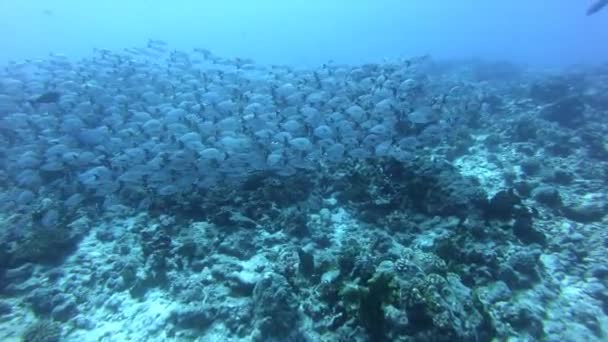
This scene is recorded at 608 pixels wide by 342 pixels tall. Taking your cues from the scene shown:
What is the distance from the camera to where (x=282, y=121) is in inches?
496

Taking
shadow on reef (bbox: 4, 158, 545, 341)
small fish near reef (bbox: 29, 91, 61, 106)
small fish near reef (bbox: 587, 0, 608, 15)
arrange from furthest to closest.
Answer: small fish near reef (bbox: 587, 0, 608, 15) → small fish near reef (bbox: 29, 91, 61, 106) → shadow on reef (bbox: 4, 158, 545, 341)

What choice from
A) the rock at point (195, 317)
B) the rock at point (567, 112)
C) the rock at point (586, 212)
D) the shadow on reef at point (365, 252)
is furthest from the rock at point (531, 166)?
the rock at point (195, 317)

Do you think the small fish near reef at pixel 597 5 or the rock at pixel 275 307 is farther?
the small fish near reef at pixel 597 5

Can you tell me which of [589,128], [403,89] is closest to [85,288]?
[403,89]

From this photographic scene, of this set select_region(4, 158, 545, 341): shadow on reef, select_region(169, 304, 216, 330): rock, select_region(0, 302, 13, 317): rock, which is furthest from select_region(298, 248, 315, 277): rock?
select_region(0, 302, 13, 317): rock

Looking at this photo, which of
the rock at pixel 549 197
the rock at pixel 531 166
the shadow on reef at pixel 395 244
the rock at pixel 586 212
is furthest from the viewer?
the rock at pixel 531 166

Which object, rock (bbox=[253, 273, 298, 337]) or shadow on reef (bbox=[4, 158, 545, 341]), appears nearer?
shadow on reef (bbox=[4, 158, 545, 341])

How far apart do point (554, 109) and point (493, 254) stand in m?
12.4

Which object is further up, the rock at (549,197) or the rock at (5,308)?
the rock at (549,197)

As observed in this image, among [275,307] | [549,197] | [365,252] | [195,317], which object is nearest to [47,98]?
[195,317]

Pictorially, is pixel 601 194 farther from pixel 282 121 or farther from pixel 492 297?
pixel 282 121

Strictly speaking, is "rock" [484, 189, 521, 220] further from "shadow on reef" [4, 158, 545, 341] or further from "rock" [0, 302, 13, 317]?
"rock" [0, 302, 13, 317]

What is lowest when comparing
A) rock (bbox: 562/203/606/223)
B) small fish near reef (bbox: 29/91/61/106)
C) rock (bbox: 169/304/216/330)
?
rock (bbox: 169/304/216/330)

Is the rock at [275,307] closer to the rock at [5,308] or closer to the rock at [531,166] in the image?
the rock at [5,308]
